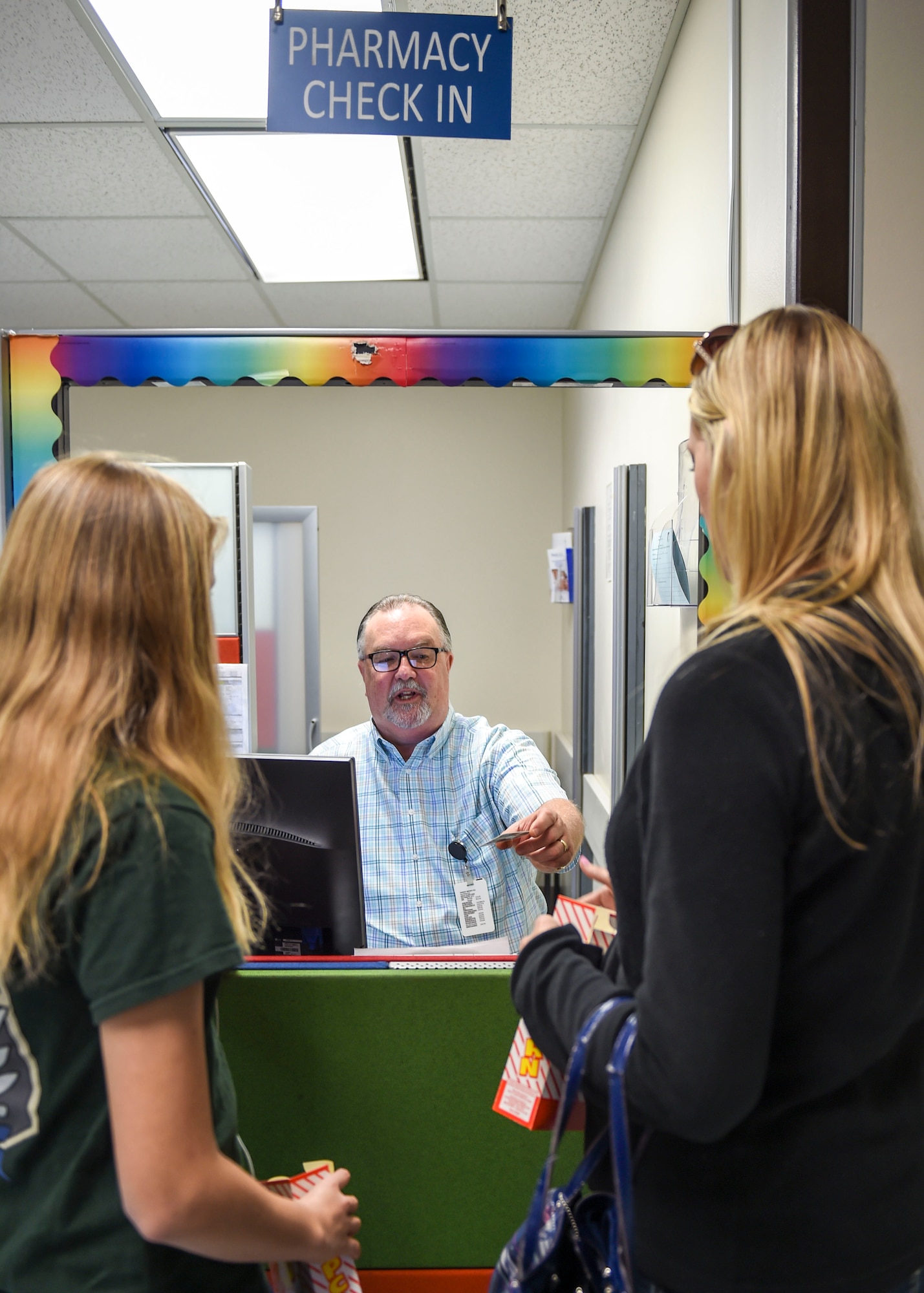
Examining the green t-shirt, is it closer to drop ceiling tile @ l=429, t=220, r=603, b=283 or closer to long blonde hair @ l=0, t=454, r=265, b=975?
long blonde hair @ l=0, t=454, r=265, b=975

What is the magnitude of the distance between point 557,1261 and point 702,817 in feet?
1.21

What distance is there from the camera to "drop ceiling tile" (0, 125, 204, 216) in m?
2.46

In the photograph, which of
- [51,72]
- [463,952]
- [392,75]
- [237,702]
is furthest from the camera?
[51,72]

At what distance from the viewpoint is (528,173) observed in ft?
8.71

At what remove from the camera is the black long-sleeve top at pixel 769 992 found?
0.56 m

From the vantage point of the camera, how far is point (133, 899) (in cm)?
61

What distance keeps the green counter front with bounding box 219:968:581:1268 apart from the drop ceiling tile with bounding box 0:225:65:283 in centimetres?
304

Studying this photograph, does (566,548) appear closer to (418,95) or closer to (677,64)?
(677,64)

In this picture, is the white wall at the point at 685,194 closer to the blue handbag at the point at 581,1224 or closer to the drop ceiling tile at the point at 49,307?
the blue handbag at the point at 581,1224

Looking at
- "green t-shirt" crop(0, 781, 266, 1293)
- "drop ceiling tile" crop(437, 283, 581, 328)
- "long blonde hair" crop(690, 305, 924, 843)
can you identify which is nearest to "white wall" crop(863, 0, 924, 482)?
"long blonde hair" crop(690, 305, 924, 843)

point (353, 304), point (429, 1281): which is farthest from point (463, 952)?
point (353, 304)

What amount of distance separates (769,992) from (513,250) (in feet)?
10.4

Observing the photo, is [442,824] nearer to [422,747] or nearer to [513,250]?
[422,747]

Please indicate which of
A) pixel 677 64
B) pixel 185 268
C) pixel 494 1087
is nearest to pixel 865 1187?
pixel 494 1087
